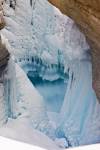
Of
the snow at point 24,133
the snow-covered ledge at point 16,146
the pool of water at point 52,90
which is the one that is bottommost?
the pool of water at point 52,90

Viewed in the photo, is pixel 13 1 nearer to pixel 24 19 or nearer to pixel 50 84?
pixel 24 19

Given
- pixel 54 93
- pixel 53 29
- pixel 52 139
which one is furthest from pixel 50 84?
pixel 52 139

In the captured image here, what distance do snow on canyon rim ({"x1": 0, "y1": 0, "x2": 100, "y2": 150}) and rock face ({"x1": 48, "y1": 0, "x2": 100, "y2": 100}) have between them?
539 millimetres

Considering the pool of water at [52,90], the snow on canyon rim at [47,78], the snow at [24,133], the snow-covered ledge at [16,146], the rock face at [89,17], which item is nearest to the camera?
the snow-covered ledge at [16,146]

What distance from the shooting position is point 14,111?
5062 mm

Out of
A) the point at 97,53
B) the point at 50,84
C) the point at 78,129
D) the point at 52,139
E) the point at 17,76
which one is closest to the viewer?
the point at 97,53

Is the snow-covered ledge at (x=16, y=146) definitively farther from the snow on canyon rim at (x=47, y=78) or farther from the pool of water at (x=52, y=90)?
the pool of water at (x=52, y=90)

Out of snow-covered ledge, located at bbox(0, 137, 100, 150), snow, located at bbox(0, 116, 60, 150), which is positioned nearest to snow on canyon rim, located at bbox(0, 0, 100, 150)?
snow, located at bbox(0, 116, 60, 150)

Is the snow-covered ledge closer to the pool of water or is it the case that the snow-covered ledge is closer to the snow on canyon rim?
the snow on canyon rim

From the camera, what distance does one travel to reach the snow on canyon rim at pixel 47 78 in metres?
4.17

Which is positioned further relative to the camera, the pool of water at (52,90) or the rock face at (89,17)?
the pool of water at (52,90)

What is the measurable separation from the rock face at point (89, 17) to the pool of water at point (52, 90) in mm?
2908

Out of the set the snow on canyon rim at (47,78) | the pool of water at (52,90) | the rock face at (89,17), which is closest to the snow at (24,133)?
the snow on canyon rim at (47,78)

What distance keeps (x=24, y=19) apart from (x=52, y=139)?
3.43 m
